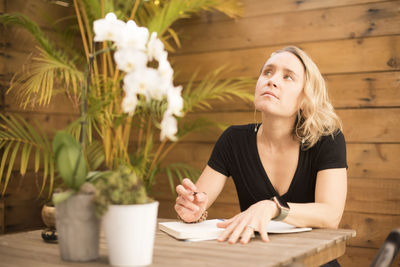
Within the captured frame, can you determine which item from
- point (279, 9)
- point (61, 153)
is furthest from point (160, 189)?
point (61, 153)

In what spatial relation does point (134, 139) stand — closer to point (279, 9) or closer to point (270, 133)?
point (279, 9)

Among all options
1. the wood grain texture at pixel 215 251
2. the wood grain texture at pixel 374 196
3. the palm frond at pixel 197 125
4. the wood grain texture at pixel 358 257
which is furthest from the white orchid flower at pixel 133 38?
the wood grain texture at pixel 358 257

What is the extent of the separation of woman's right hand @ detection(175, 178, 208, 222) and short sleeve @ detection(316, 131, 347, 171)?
0.49 m

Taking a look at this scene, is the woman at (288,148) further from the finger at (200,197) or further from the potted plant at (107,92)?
the potted plant at (107,92)

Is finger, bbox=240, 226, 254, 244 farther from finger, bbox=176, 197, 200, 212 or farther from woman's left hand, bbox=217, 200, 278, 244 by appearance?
finger, bbox=176, 197, 200, 212

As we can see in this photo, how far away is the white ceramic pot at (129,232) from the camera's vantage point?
0.94 meters

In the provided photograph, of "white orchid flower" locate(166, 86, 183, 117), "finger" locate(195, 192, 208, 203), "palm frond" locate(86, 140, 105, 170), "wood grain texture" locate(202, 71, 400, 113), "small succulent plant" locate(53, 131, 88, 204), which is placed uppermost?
"wood grain texture" locate(202, 71, 400, 113)

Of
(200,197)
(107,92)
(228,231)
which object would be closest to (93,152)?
(107,92)

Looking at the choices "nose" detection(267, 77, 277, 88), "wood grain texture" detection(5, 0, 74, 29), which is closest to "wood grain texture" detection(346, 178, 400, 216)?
"nose" detection(267, 77, 277, 88)

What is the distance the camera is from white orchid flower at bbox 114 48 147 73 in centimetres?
94

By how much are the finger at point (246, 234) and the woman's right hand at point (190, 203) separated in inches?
10.4

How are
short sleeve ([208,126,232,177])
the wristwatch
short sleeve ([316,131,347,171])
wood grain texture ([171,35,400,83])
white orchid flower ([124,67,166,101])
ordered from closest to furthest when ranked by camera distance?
1. white orchid flower ([124,67,166,101])
2. the wristwatch
3. short sleeve ([316,131,347,171])
4. short sleeve ([208,126,232,177])
5. wood grain texture ([171,35,400,83])

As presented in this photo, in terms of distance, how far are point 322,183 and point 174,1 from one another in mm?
1460

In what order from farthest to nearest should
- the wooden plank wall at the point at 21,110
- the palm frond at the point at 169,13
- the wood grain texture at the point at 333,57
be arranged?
1. the wooden plank wall at the point at 21,110
2. the palm frond at the point at 169,13
3. the wood grain texture at the point at 333,57
